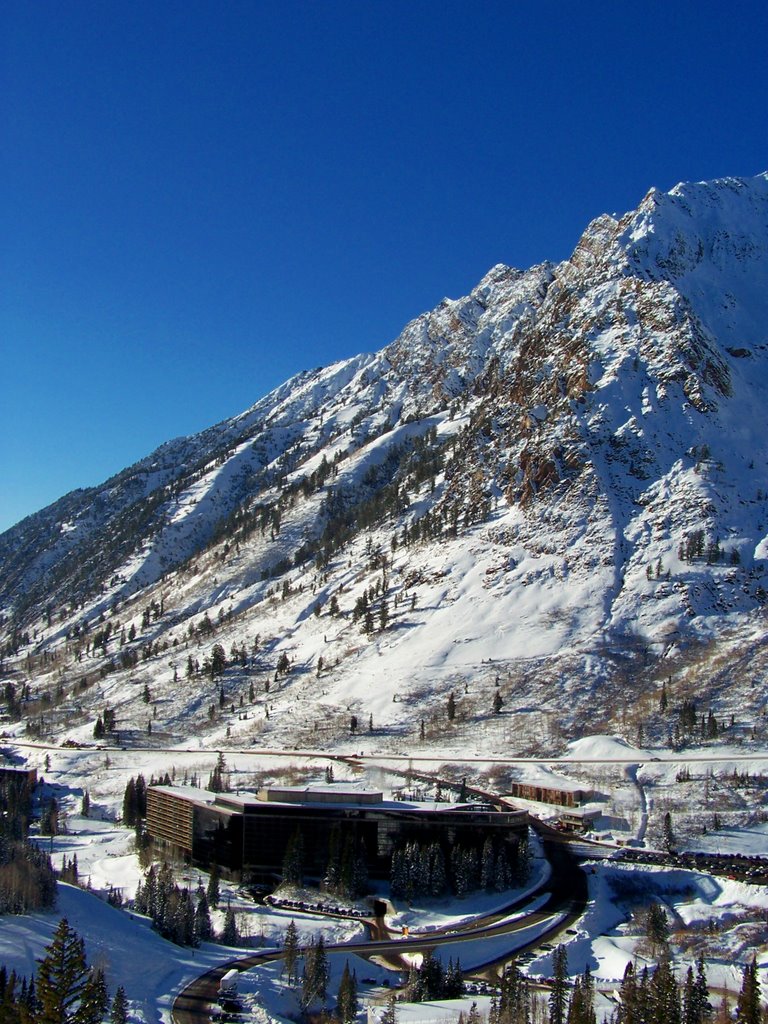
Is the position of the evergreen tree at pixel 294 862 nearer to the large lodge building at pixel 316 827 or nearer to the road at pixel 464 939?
the large lodge building at pixel 316 827

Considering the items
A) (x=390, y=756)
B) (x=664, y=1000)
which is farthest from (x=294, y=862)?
(x=664, y=1000)

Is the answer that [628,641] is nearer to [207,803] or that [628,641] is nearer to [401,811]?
[401,811]

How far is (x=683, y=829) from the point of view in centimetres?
11619

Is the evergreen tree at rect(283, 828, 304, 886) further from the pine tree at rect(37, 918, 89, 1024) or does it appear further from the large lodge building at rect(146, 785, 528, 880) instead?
the pine tree at rect(37, 918, 89, 1024)

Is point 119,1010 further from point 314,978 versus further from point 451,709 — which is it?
point 451,709

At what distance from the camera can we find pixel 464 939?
289ft

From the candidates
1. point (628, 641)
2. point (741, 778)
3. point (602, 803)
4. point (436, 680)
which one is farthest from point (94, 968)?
point (628, 641)

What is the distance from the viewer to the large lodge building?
358ft

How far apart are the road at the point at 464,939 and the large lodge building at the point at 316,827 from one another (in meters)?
8.54

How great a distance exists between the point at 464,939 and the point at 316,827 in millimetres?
27461

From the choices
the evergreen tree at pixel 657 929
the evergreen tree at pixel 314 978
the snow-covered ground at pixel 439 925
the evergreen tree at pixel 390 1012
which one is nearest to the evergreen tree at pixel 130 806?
the snow-covered ground at pixel 439 925

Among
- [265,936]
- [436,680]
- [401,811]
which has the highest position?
[436,680]

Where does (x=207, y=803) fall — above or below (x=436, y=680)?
below

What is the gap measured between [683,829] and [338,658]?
92.5 metres
